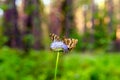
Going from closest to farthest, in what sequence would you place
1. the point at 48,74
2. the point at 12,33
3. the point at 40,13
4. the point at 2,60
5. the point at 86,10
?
the point at 48,74 < the point at 2,60 < the point at 40,13 < the point at 12,33 < the point at 86,10

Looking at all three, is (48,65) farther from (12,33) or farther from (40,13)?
(12,33)

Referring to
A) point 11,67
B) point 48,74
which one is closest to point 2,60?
point 11,67

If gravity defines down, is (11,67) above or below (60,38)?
below

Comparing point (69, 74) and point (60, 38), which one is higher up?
point (60, 38)

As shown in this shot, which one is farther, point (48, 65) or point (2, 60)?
point (2, 60)

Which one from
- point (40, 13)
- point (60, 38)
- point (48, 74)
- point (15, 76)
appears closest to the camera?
point (60, 38)

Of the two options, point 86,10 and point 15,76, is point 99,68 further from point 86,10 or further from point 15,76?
point 86,10

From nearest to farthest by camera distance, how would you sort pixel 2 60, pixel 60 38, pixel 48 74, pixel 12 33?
pixel 60 38 → pixel 48 74 → pixel 2 60 → pixel 12 33

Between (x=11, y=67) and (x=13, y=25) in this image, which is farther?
(x=13, y=25)

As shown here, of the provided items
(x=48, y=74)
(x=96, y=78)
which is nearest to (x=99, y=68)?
(x=96, y=78)
